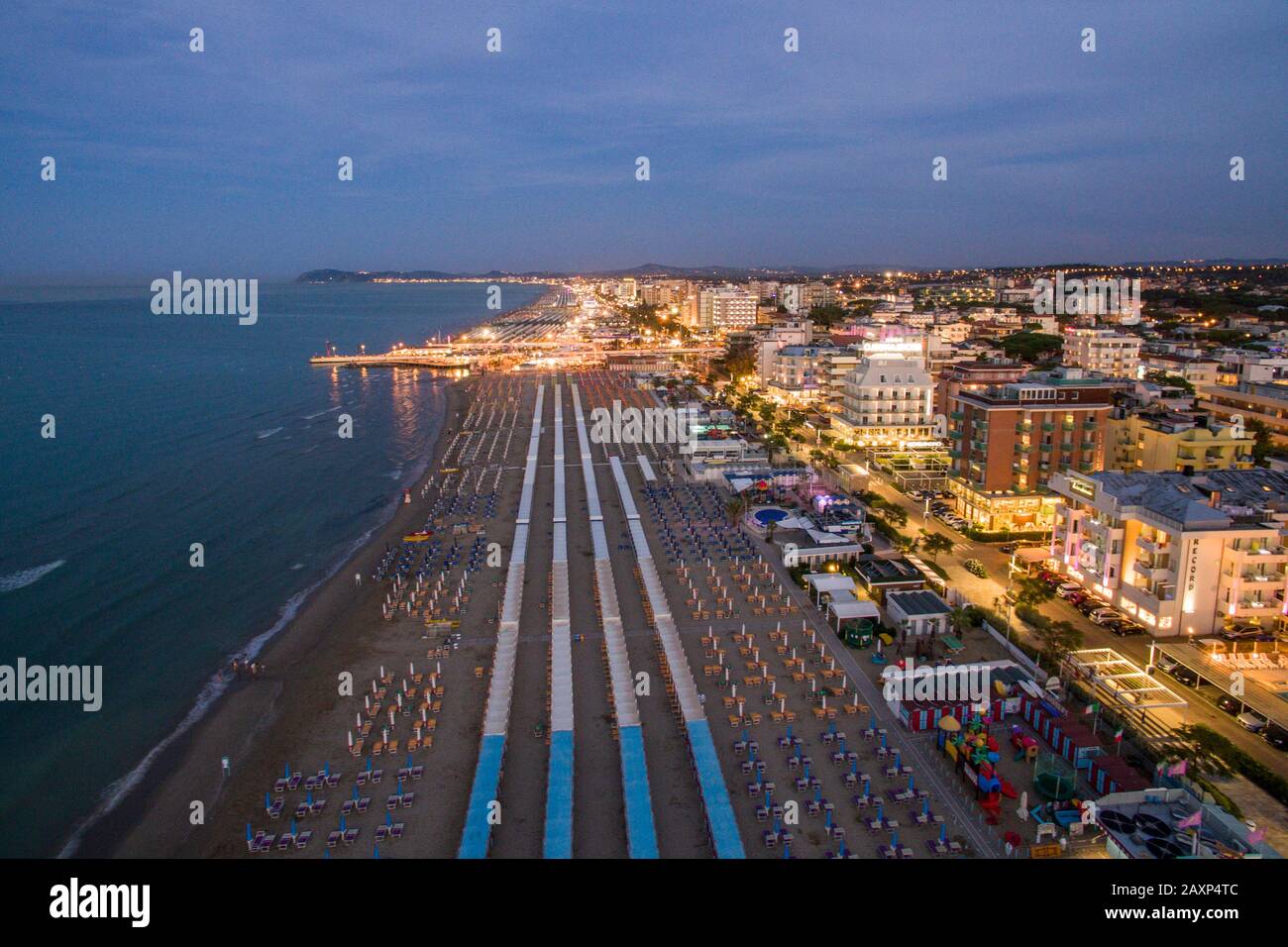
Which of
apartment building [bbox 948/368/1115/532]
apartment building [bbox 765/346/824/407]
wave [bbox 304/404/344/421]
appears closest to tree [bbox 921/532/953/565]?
apartment building [bbox 948/368/1115/532]

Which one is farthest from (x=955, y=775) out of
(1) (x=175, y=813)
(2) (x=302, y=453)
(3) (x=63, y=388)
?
(3) (x=63, y=388)

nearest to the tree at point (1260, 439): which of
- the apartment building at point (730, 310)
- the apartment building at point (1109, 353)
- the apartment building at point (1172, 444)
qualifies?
the apartment building at point (1172, 444)

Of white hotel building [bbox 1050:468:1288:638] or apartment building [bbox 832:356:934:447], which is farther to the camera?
apartment building [bbox 832:356:934:447]

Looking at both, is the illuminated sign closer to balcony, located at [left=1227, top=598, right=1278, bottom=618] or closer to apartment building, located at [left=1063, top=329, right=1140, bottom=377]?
balcony, located at [left=1227, top=598, right=1278, bottom=618]

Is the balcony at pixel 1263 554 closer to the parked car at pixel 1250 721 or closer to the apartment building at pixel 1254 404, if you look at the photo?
the parked car at pixel 1250 721
